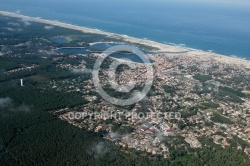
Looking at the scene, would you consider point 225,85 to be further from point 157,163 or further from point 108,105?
point 157,163

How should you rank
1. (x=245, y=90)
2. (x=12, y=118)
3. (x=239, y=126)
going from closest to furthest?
(x=12, y=118) → (x=239, y=126) → (x=245, y=90)

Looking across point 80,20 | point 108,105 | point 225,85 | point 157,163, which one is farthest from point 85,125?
point 80,20

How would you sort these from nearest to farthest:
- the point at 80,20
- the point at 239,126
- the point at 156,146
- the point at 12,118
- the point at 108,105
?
the point at 156,146
the point at 12,118
the point at 239,126
the point at 108,105
the point at 80,20

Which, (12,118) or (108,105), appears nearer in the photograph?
(12,118)

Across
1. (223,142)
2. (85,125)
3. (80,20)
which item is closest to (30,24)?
(80,20)

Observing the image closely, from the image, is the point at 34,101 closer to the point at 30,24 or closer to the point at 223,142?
the point at 223,142

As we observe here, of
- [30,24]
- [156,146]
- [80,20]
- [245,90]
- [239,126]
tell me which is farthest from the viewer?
[80,20]

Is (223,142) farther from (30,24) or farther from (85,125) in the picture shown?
(30,24)

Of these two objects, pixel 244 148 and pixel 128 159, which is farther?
pixel 244 148
